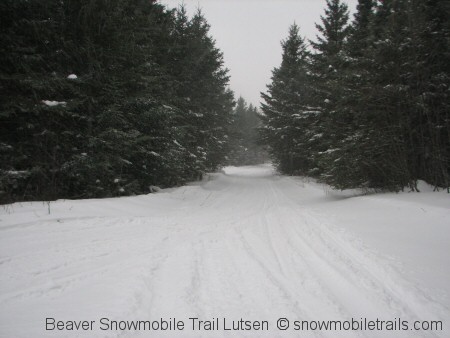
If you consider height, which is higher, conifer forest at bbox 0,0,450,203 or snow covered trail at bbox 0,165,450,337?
conifer forest at bbox 0,0,450,203

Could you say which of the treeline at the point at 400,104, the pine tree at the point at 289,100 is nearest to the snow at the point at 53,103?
the treeline at the point at 400,104

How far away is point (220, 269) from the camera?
393cm

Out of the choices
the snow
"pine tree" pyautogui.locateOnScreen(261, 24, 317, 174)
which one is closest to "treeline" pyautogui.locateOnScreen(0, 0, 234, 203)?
the snow

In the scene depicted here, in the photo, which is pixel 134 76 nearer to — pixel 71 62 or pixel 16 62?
pixel 71 62

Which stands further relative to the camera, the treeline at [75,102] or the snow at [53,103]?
the snow at [53,103]

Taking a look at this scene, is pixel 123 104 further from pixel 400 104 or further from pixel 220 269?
pixel 400 104

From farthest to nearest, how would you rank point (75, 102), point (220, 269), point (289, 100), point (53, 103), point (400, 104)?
point (289, 100) → point (400, 104) → point (75, 102) → point (53, 103) → point (220, 269)

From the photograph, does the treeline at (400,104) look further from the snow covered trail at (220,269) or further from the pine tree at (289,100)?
the pine tree at (289,100)

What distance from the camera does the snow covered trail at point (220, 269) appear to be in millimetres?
2750

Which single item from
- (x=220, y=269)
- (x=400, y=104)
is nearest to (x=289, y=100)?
(x=400, y=104)

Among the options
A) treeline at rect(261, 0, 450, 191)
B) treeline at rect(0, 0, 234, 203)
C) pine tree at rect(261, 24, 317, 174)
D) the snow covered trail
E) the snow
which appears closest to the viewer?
the snow covered trail

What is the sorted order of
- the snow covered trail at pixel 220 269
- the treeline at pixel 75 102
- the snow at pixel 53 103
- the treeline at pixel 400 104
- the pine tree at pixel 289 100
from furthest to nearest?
the pine tree at pixel 289 100
the treeline at pixel 400 104
the snow at pixel 53 103
the treeline at pixel 75 102
the snow covered trail at pixel 220 269

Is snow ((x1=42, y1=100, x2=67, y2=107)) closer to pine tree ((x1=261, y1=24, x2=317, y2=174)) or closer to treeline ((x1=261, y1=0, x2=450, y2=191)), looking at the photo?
treeline ((x1=261, y1=0, x2=450, y2=191))

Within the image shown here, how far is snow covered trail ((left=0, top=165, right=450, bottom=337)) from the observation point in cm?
275
